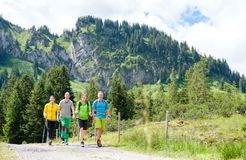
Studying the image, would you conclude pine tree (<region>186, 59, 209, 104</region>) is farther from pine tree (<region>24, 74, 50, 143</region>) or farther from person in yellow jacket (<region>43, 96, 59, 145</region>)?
person in yellow jacket (<region>43, 96, 59, 145</region>)

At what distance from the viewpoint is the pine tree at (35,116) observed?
5571 cm

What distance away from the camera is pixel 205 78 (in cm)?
10812

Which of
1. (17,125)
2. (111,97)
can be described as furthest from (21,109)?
(111,97)

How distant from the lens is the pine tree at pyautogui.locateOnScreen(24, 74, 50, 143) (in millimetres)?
55713

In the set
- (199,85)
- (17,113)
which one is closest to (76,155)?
(17,113)

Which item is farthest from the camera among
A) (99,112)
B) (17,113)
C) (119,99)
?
(119,99)

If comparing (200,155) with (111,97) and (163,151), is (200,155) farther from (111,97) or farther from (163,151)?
(111,97)

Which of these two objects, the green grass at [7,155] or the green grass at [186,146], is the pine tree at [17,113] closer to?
the green grass at [186,146]

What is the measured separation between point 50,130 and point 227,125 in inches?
411

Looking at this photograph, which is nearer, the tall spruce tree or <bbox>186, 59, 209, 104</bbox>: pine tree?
the tall spruce tree

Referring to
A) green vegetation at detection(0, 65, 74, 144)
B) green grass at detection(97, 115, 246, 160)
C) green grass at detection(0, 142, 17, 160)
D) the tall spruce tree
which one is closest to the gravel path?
green grass at detection(0, 142, 17, 160)

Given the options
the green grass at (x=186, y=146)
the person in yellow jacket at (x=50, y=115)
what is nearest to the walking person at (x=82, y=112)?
the person in yellow jacket at (x=50, y=115)

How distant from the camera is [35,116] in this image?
57.4 m

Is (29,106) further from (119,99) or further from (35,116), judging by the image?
(119,99)
